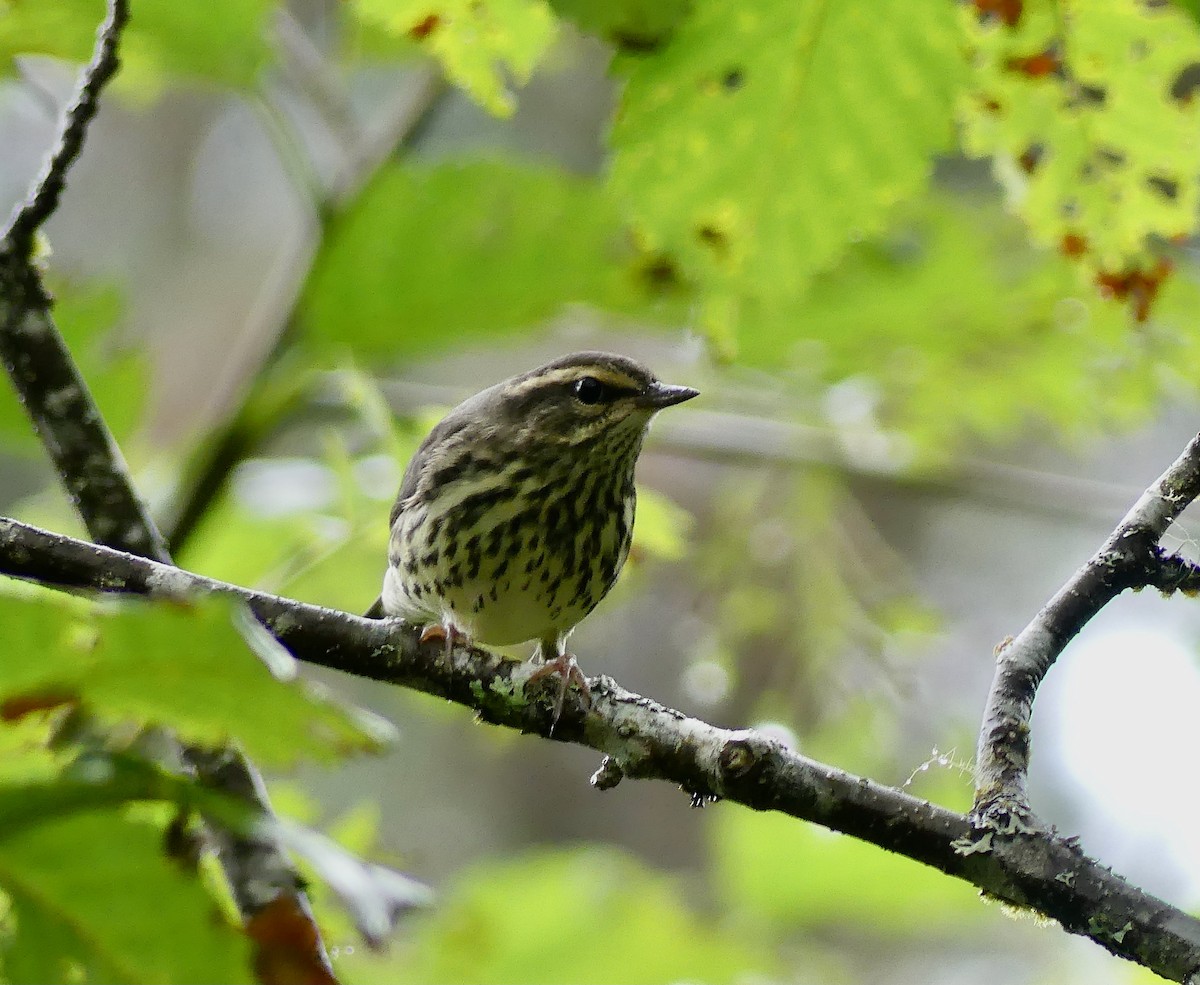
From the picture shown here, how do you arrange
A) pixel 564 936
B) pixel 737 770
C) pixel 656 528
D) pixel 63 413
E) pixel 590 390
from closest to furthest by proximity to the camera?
pixel 737 770
pixel 63 413
pixel 564 936
pixel 656 528
pixel 590 390

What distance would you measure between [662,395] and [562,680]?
4.18ft

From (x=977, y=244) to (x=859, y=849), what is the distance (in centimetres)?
159

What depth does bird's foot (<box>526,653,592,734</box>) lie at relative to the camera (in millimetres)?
2084

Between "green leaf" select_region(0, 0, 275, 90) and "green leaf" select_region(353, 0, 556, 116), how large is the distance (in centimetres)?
85

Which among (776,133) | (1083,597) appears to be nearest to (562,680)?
(1083,597)

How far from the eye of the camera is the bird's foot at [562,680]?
2084mm

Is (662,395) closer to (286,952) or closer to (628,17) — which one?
(628,17)

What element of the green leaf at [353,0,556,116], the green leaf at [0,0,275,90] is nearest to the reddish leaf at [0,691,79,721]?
the green leaf at [353,0,556,116]

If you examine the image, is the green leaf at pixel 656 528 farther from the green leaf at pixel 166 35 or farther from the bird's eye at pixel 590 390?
the green leaf at pixel 166 35

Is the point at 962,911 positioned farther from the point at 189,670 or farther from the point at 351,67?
the point at 189,670

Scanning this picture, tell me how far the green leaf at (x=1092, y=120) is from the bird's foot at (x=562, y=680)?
1.10 meters

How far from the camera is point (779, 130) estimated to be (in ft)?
7.16

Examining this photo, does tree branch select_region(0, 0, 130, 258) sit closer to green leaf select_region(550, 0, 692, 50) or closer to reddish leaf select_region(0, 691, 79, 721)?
green leaf select_region(550, 0, 692, 50)

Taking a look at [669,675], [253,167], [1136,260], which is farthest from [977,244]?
[253,167]
